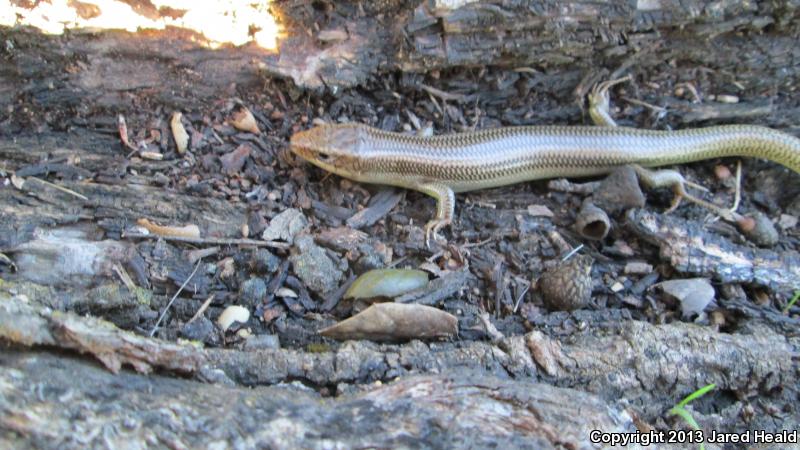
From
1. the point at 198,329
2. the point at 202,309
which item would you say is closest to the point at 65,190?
the point at 202,309

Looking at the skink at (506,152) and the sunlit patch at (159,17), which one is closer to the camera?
the sunlit patch at (159,17)

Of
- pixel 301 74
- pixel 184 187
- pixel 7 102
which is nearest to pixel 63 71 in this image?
pixel 7 102

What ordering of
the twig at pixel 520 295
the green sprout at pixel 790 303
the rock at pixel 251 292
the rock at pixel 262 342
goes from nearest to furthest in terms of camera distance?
the rock at pixel 262 342 → the rock at pixel 251 292 → the twig at pixel 520 295 → the green sprout at pixel 790 303

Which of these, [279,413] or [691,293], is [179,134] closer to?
[279,413]

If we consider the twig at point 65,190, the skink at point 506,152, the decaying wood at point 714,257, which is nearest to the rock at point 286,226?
the skink at point 506,152

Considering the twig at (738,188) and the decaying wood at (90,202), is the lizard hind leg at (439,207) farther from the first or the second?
the twig at (738,188)

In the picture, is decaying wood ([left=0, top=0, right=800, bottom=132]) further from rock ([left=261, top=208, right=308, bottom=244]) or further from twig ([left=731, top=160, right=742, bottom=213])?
rock ([left=261, top=208, right=308, bottom=244])
